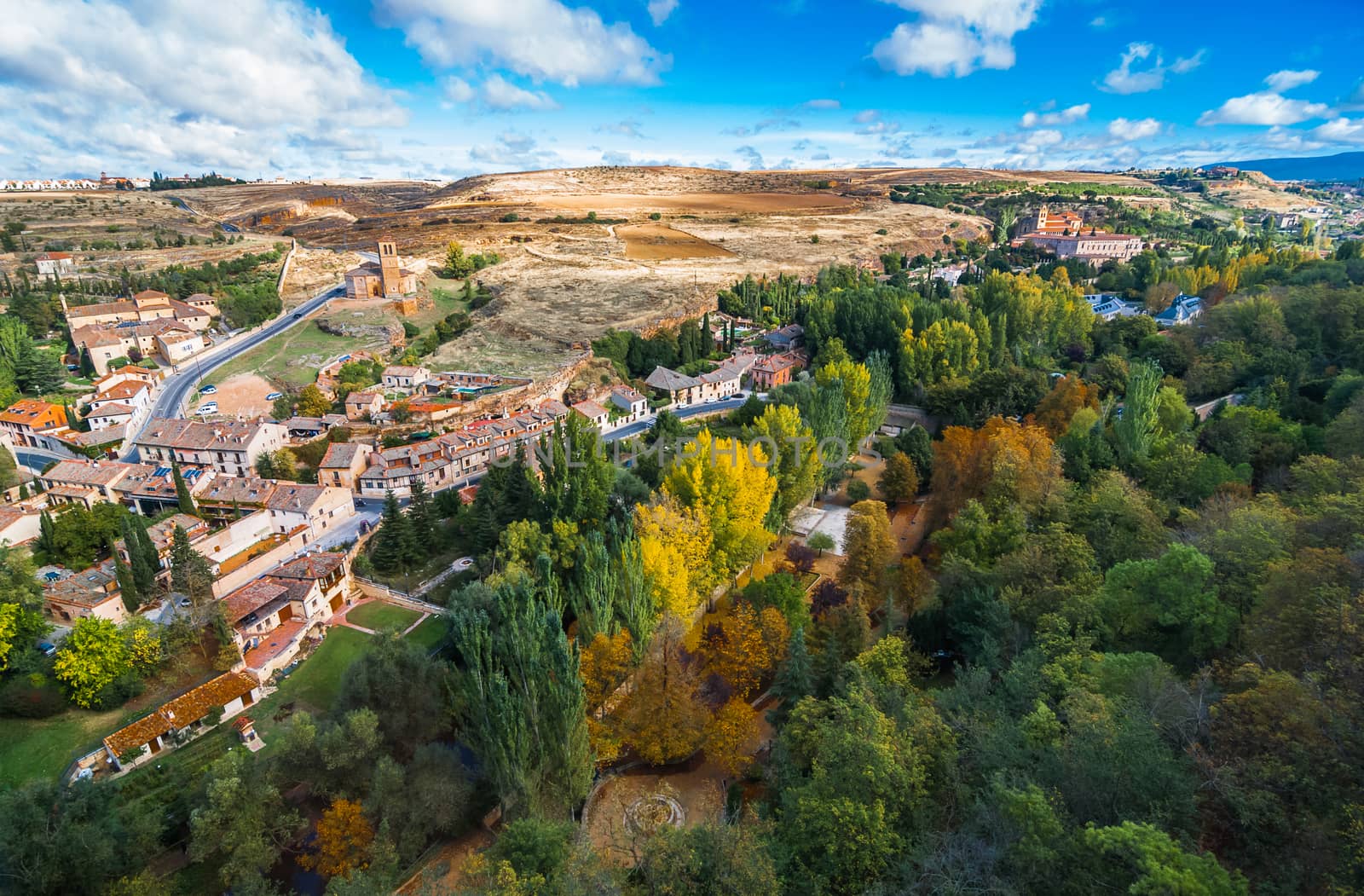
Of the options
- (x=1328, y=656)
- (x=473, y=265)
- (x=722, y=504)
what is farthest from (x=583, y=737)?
(x=473, y=265)

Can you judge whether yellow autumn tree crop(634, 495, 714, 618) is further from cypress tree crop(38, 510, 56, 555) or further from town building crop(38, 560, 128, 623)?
cypress tree crop(38, 510, 56, 555)

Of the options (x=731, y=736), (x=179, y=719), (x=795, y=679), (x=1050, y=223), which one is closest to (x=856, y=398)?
(x=795, y=679)

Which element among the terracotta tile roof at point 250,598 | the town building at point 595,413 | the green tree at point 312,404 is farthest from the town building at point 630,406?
the terracotta tile roof at point 250,598

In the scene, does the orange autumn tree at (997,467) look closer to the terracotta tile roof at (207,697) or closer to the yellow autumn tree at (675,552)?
the yellow autumn tree at (675,552)

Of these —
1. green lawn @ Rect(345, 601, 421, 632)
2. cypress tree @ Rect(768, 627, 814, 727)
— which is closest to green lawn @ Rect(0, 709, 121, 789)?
green lawn @ Rect(345, 601, 421, 632)

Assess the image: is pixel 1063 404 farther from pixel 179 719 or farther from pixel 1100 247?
pixel 1100 247
